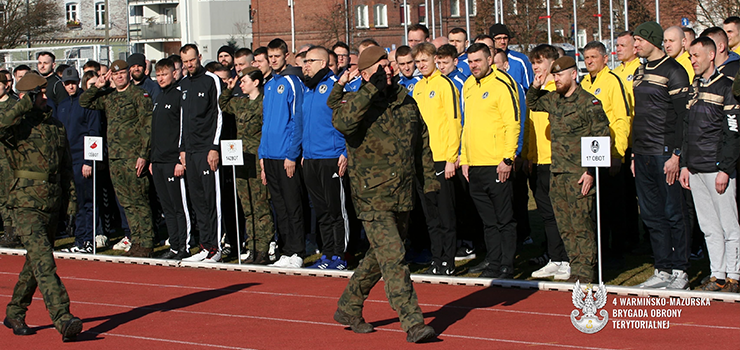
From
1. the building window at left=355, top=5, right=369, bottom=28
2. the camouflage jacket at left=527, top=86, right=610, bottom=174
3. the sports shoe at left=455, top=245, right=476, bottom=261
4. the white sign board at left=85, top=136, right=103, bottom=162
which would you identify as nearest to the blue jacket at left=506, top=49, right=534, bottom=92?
the sports shoe at left=455, top=245, right=476, bottom=261

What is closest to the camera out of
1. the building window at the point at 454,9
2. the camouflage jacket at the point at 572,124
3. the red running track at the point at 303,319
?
the red running track at the point at 303,319

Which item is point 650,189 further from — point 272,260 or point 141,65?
point 141,65

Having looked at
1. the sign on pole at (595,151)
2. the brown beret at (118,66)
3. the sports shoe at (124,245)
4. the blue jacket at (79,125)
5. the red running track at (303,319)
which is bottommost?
the red running track at (303,319)

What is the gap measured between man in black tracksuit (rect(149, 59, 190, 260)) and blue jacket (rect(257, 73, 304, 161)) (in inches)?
57.4

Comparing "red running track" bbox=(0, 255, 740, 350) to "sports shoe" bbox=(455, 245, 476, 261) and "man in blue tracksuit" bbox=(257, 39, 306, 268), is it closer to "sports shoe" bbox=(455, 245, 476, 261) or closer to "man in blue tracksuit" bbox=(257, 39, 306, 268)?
"man in blue tracksuit" bbox=(257, 39, 306, 268)

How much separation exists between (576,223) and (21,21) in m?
43.9

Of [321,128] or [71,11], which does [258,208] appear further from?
[71,11]

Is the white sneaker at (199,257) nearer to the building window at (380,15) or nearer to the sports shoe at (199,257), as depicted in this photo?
the sports shoe at (199,257)

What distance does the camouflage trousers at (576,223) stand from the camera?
855 cm

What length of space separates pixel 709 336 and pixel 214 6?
204 ft

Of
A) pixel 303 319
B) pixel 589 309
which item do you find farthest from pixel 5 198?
pixel 589 309

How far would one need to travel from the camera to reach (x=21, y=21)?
46.4m

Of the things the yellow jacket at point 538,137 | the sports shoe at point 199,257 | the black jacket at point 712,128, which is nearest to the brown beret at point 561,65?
the yellow jacket at point 538,137

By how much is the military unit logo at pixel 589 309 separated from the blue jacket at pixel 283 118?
374cm
